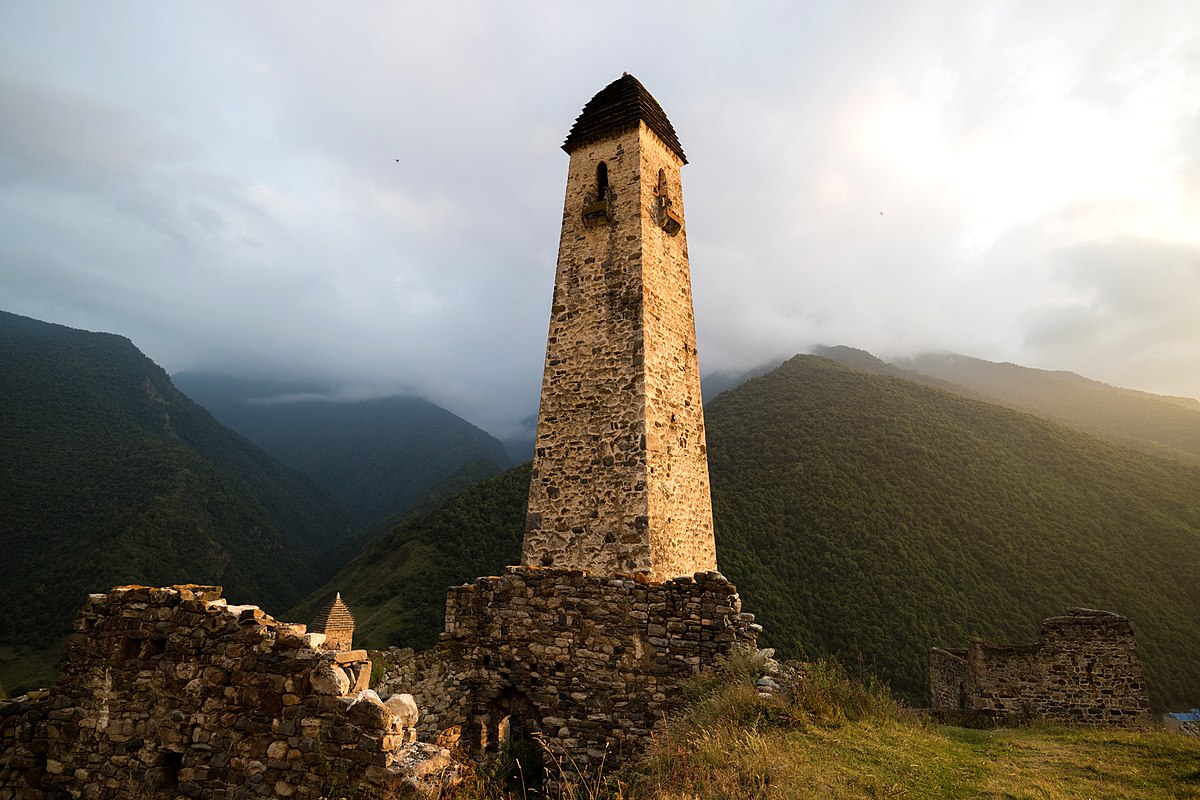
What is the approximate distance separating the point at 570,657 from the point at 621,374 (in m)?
4.95

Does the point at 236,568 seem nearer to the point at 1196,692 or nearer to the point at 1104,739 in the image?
the point at 1104,739

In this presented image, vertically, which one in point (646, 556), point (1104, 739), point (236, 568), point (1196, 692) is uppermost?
point (646, 556)

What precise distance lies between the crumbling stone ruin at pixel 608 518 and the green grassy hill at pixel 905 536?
20.2 metres

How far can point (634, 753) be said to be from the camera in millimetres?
5328

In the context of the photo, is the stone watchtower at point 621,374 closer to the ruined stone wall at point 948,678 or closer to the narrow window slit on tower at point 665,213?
the narrow window slit on tower at point 665,213

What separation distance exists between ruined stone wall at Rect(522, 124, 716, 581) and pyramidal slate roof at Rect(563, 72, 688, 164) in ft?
0.96

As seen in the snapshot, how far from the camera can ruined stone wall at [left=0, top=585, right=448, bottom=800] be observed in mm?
3574

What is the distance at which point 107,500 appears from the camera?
47.5m

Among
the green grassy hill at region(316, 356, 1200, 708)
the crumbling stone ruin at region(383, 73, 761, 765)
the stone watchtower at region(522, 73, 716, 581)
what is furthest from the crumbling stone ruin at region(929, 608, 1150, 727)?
the green grassy hill at region(316, 356, 1200, 708)

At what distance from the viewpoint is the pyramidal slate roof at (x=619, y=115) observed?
11.2m

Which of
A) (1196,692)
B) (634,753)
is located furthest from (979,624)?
(634,753)

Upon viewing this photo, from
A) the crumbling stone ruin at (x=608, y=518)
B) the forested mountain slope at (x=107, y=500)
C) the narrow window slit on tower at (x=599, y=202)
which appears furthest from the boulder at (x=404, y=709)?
the forested mountain slope at (x=107, y=500)

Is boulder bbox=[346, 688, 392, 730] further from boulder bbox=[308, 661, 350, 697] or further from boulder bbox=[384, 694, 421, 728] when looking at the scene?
boulder bbox=[384, 694, 421, 728]

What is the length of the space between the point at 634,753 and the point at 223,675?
147 inches
